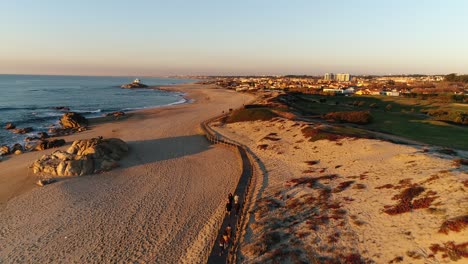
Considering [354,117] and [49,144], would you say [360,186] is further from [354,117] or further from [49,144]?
[49,144]

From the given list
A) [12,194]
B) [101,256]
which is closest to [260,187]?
[101,256]

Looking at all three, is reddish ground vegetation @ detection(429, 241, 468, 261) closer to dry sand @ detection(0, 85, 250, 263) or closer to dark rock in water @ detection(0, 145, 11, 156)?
dry sand @ detection(0, 85, 250, 263)

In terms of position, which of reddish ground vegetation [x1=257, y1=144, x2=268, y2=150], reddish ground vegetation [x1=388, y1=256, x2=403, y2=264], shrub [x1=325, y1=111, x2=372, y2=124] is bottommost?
reddish ground vegetation [x1=257, y1=144, x2=268, y2=150]

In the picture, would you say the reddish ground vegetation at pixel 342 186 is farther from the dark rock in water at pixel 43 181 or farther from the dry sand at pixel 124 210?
the dark rock in water at pixel 43 181

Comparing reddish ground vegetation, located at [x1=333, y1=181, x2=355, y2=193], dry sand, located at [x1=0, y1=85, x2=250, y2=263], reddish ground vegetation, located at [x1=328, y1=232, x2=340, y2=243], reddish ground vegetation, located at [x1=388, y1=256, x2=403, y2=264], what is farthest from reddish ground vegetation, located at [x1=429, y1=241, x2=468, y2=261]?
dry sand, located at [x1=0, y1=85, x2=250, y2=263]

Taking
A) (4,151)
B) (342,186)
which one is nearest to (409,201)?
(342,186)

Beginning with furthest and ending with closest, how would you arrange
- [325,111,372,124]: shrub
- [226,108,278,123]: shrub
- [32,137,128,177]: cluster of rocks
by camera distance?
[226,108,278,123]: shrub, [325,111,372,124]: shrub, [32,137,128,177]: cluster of rocks
